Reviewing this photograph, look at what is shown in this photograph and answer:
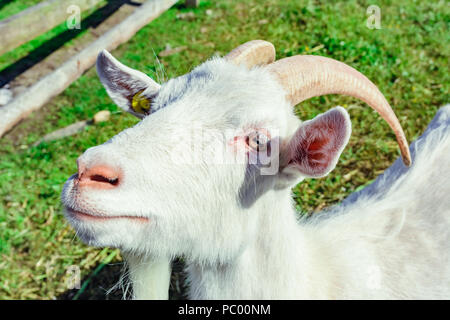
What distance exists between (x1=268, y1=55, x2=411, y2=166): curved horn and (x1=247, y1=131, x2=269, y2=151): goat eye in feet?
0.89

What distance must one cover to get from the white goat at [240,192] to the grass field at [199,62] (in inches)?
57.0

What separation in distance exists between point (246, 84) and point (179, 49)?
4468 mm

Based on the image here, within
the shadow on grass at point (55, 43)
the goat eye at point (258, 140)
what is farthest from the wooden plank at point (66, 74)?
the goat eye at point (258, 140)

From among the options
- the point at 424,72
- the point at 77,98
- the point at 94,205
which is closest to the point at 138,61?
the point at 77,98

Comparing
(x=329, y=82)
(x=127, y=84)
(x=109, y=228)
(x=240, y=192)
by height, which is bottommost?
(x=109, y=228)

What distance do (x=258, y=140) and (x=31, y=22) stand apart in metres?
4.14

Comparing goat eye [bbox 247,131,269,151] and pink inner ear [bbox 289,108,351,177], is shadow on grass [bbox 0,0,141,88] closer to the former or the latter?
goat eye [bbox 247,131,269,151]

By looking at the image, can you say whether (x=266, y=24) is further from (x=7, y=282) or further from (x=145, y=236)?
(x=145, y=236)

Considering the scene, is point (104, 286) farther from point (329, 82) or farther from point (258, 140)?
point (329, 82)

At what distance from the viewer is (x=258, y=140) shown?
1882mm

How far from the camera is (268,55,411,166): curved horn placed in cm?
195

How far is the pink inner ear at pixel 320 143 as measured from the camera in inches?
65.1

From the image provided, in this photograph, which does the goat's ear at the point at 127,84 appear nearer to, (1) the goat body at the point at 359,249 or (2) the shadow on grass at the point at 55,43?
(1) the goat body at the point at 359,249

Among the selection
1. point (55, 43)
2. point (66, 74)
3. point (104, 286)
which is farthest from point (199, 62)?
point (104, 286)
